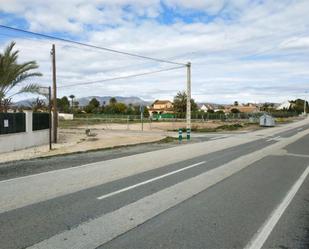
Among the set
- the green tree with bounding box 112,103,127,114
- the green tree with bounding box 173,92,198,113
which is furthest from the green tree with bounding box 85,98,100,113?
the green tree with bounding box 173,92,198,113

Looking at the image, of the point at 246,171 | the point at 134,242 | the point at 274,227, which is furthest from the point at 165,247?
the point at 246,171

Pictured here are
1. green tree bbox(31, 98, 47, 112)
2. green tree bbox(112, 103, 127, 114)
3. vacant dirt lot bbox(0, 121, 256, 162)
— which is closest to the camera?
vacant dirt lot bbox(0, 121, 256, 162)

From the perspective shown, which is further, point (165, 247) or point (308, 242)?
point (308, 242)

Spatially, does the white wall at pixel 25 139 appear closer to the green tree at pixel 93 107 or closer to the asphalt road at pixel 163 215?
the asphalt road at pixel 163 215

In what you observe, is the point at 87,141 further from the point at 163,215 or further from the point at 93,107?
the point at 93,107

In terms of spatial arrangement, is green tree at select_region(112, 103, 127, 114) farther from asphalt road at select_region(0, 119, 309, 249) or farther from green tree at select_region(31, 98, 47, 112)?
asphalt road at select_region(0, 119, 309, 249)

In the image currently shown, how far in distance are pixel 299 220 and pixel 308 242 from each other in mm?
1208

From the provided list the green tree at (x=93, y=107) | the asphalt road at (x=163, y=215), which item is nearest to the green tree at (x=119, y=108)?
the green tree at (x=93, y=107)

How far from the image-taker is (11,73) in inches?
933

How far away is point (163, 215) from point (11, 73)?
19327 mm

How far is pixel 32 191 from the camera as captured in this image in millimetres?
8938

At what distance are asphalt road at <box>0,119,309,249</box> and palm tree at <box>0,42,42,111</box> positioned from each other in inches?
548

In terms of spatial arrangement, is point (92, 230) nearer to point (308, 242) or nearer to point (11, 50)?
Result: point (308, 242)

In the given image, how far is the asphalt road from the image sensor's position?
220 inches
